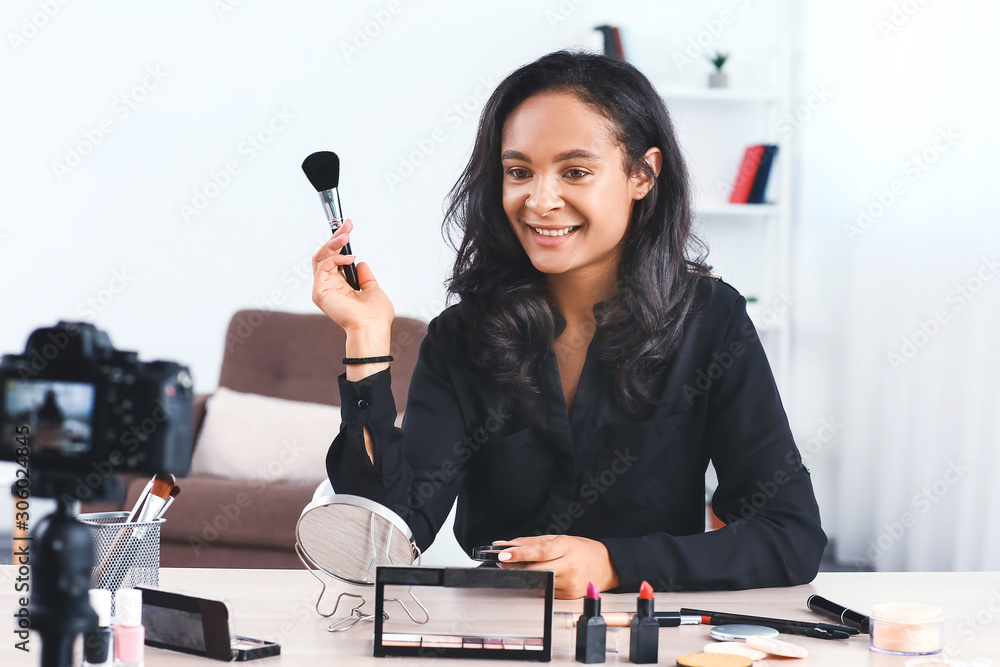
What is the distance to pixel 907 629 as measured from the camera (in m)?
0.82

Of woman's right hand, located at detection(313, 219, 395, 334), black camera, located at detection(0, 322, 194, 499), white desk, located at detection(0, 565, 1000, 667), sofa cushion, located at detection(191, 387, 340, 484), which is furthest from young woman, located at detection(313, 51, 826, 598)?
sofa cushion, located at detection(191, 387, 340, 484)

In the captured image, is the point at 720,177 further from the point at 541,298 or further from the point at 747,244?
the point at 541,298

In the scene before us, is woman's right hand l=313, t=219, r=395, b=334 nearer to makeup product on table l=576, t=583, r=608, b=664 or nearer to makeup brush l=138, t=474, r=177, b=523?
makeup brush l=138, t=474, r=177, b=523

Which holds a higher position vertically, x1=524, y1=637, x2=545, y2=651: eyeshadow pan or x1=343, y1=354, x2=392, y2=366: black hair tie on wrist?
x1=343, y1=354, x2=392, y2=366: black hair tie on wrist

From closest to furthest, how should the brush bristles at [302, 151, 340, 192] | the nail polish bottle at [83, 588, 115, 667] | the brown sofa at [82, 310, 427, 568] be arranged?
the nail polish bottle at [83, 588, 115, 667] → the brush bristles at [302, 151, 340, 192] → the brown sofa at [82, 310, 427, 568]

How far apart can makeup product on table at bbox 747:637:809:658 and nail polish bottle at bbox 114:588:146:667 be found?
0.52 m

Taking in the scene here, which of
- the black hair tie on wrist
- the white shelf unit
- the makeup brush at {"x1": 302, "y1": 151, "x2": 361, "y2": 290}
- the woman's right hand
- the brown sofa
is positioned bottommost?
the brown sofa

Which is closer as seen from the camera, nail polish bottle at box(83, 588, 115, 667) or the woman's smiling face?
nail polish bottle at box(83, 588, 115, 667)

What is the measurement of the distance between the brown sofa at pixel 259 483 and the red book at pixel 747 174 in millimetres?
1472

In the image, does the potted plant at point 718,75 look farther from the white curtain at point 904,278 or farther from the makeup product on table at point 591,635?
the makeup product on table at point 591,635

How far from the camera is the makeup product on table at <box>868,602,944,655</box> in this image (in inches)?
32.2

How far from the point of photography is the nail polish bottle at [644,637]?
0.79m

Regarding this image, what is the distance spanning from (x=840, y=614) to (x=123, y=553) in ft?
2.29

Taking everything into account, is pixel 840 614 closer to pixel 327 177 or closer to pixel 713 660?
pixel 713 660
